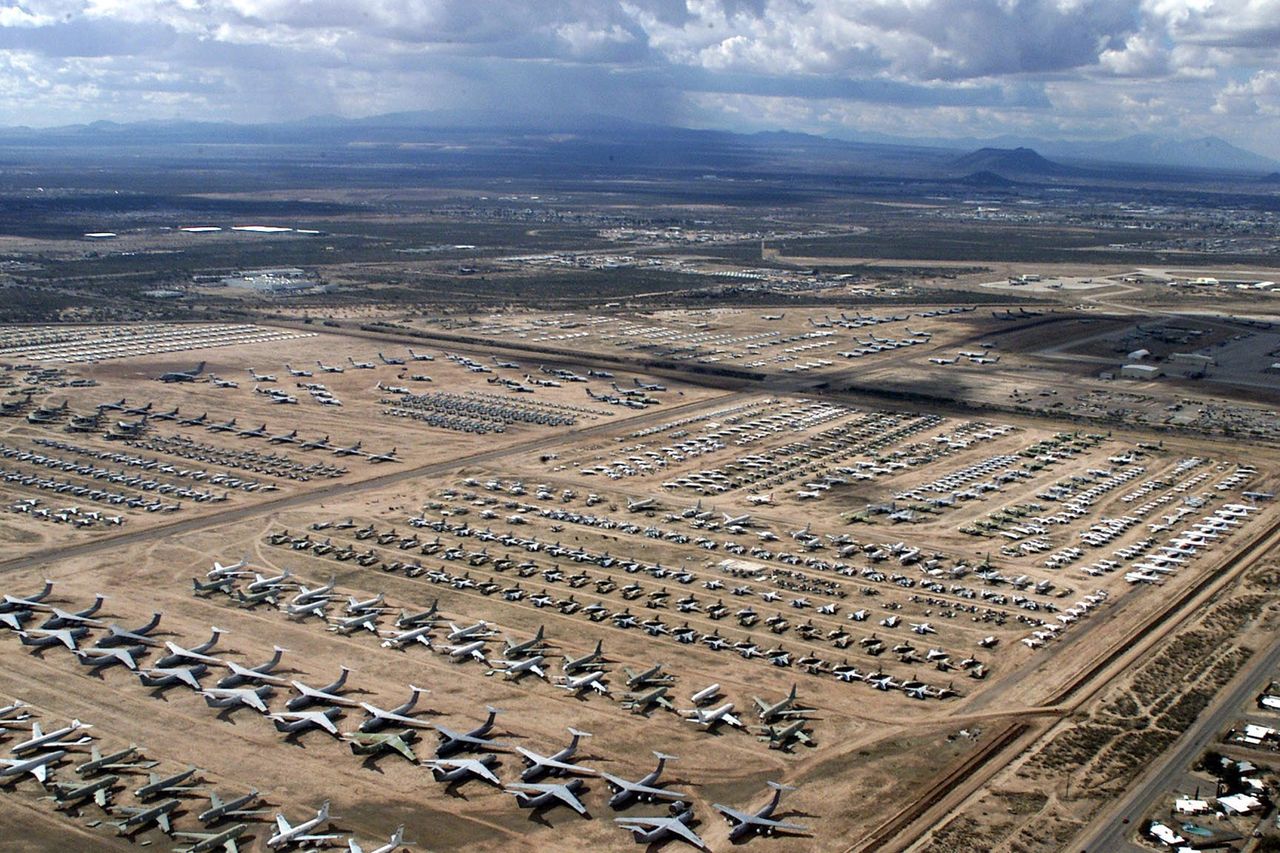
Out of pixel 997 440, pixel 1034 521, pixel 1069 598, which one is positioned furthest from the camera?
pixel 997 440

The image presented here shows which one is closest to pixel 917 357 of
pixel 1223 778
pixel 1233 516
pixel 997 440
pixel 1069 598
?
pixel 997 440

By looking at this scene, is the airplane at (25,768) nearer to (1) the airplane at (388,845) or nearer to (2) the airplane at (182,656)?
(2) the airplane at (182,656)

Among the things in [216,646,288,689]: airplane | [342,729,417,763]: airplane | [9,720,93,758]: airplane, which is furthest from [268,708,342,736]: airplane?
[9,720,93,758]: airplane

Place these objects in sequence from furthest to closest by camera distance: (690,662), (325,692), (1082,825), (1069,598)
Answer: (1069,598), (690,662), (325,692), (1082,825)

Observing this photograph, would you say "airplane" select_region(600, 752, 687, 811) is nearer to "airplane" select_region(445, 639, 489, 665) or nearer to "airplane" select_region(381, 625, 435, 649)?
"airplane" select_region(445, 639, 489, 665)

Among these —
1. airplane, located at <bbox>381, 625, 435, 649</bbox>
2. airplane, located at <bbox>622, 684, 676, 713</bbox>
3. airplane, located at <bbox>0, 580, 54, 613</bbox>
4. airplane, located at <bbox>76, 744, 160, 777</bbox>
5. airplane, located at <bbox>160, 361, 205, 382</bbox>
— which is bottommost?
airplane, located at <bbox>76, 744, 160, 777</bbox>

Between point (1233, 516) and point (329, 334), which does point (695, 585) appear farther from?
point (329, 334)

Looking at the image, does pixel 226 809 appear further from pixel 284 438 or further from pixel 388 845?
pixel 284 438
